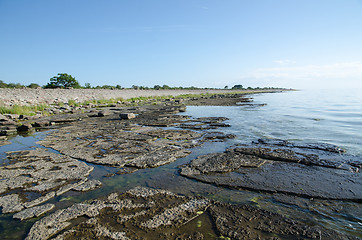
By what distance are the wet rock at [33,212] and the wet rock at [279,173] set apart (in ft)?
7.24

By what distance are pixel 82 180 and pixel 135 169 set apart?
1012mm

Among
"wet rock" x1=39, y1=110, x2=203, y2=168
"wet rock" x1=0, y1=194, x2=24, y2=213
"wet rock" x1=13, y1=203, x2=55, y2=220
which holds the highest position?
"wet rock" x1=13, y1=203, x2=55, y2=220

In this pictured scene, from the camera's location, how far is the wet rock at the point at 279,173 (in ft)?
10.4

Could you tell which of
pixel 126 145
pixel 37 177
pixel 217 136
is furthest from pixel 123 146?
pixel 217 136

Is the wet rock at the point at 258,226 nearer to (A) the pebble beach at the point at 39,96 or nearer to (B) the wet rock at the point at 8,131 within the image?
(B) the wet rock at the point at 8,131

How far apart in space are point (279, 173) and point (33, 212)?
411 cm

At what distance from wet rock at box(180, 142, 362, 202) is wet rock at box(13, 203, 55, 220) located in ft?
7.24

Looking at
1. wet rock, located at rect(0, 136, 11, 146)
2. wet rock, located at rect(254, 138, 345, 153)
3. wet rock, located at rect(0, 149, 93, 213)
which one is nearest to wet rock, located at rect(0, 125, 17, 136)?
wet rock, located at rect(0, 136, 11, 146)

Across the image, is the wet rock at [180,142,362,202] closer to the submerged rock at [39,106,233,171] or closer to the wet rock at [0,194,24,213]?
the submerged rock at [39,106,233,171]

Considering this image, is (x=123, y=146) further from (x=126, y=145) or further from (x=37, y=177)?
(x=37, y=177)

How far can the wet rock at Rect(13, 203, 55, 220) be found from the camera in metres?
2.57

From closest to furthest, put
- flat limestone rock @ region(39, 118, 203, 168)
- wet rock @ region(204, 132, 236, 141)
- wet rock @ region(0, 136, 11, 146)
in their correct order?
flat limestone rock @ region(39, 118, 203, 168)
wet rock @ region(0, 136, 11, 146)
wet rock @ region(204, 132, 236, 141)

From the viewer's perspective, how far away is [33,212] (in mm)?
2645

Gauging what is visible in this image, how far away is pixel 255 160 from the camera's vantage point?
176 inches
